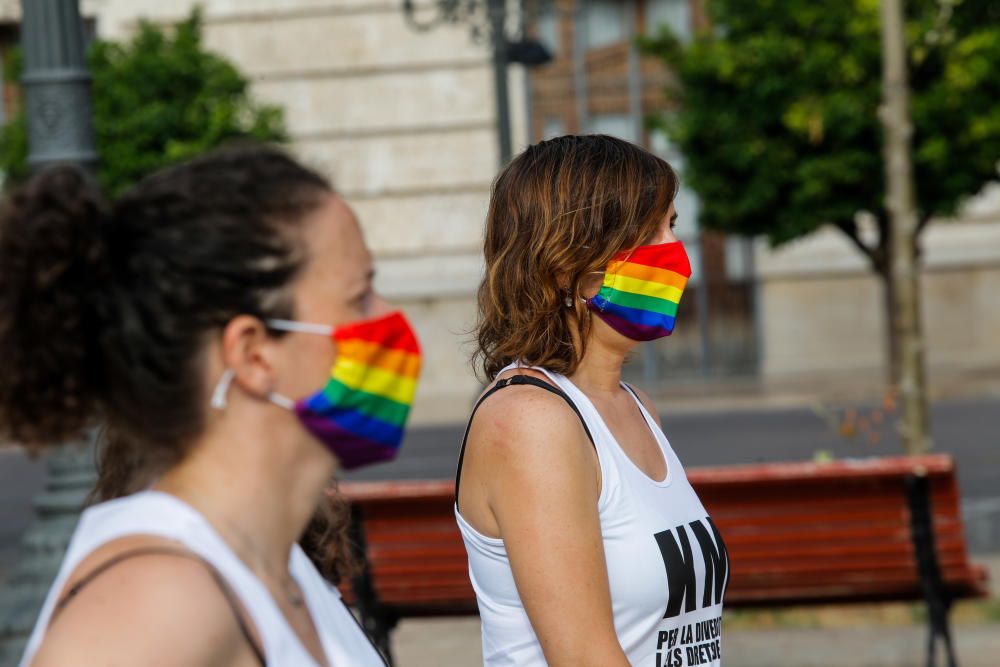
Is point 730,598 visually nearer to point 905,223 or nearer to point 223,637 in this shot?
point 905,223

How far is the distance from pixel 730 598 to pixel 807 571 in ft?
0.95

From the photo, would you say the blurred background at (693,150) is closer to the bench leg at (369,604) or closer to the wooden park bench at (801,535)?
the wooden park bench at (801,535)

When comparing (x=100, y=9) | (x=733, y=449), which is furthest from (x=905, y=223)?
(x=100, y=9)

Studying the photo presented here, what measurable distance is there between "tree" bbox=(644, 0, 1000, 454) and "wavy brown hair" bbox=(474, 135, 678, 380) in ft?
44.4

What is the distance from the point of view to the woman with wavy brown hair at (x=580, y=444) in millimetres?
2291

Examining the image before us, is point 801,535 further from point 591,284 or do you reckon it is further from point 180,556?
point 180,556

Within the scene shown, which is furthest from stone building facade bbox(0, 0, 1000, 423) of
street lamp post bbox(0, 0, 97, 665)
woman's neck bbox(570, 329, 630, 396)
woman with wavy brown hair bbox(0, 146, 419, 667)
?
woman with wavy brown hair bbox(0, 146, 419, 667)

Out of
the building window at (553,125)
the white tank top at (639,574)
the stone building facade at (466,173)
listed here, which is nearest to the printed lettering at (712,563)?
the white tank top at (639,574)

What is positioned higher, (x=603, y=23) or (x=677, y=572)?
(x=603, y=23)

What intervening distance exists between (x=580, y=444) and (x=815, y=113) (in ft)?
46.3

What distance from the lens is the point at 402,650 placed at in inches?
242

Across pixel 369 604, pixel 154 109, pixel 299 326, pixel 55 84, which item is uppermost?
pixel 55 84

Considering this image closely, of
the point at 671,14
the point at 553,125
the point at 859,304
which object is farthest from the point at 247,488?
the point at 671,14

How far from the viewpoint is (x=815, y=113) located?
15.8 meters
